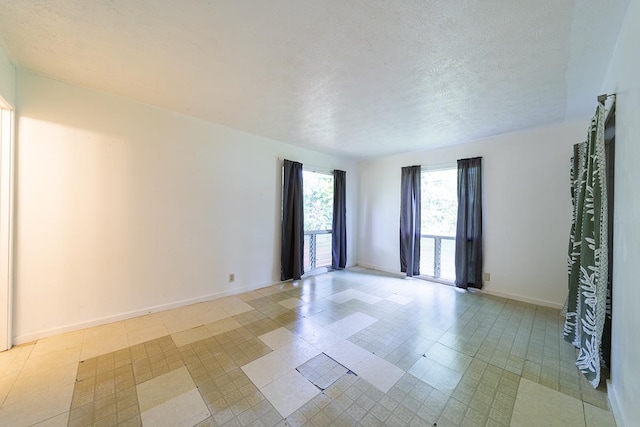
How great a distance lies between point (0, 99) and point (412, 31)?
3.11 metres

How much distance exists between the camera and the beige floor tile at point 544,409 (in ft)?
4.56

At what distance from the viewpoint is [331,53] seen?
1685mm

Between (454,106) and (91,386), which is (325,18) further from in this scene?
(91,386)

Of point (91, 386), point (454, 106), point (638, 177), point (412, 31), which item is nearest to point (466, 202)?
point (454, 106)

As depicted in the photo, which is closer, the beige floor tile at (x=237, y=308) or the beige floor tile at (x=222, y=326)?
the beige floor tile at (x=222, y=326)

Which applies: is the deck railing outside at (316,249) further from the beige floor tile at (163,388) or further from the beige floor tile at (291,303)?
the beige floor tile at (163,388)

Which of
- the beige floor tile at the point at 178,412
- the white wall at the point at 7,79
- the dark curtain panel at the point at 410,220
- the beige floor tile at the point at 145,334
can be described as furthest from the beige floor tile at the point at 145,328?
the dark curtain panel at the point at 410,220

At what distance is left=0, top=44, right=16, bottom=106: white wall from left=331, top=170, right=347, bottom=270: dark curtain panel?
4028mm

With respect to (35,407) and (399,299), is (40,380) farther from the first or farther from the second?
(399,299)

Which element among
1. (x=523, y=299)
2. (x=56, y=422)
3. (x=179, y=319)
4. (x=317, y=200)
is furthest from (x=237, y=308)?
(x=523, y=299)

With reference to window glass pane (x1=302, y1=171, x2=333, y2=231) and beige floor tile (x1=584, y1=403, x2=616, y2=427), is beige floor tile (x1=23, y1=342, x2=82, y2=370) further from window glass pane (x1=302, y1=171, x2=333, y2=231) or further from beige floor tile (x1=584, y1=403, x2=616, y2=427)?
beige floor tile (x1=584, y1=403, x2=616, y2=427)

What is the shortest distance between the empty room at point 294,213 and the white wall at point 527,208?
3 cm

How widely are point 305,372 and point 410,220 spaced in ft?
10.8

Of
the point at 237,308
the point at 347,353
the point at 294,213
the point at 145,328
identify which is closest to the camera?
the point at 347,353
